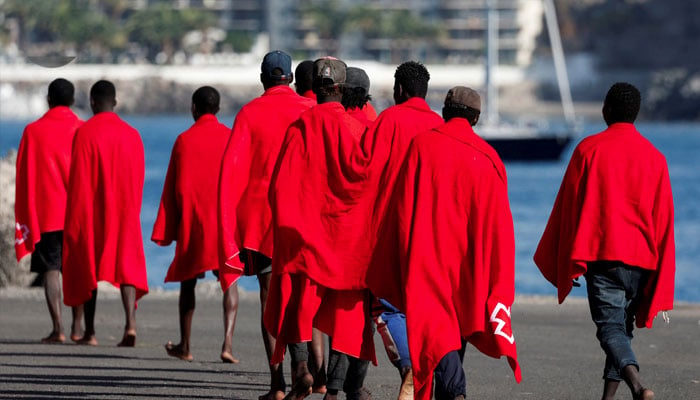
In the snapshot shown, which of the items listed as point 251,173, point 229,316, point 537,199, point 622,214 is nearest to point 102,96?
point 229,316

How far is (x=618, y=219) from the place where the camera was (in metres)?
7.71

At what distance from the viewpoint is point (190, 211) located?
33.8 feet

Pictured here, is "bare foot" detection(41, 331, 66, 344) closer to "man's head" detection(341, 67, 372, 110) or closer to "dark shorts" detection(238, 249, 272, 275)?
"dark shorts" detection(238, 249, 272, 275)

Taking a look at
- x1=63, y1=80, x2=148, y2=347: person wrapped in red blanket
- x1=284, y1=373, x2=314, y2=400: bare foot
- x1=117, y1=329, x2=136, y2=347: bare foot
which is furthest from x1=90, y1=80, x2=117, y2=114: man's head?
x1=284, y1=373, x2=314, y2=400: bare foot

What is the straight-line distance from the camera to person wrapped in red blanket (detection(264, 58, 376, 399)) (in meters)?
7.44

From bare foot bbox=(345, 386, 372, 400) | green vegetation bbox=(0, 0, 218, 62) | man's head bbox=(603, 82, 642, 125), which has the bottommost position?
green vegetation bbox=(0, 0, 218, 62)

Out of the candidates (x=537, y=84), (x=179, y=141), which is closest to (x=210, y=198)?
(x=179, y=141)

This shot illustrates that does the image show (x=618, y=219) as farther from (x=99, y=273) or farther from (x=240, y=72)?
(x=240, y=72)

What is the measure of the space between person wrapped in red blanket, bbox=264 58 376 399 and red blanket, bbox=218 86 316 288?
0.77 metres

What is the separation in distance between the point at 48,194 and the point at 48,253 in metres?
0.39

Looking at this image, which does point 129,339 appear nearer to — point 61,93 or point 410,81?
point 61,93

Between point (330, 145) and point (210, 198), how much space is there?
9.46 ft

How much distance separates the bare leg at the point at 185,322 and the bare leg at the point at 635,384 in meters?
3.42

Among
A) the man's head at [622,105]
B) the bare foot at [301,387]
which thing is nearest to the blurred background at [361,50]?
the man's head at [622,105]
